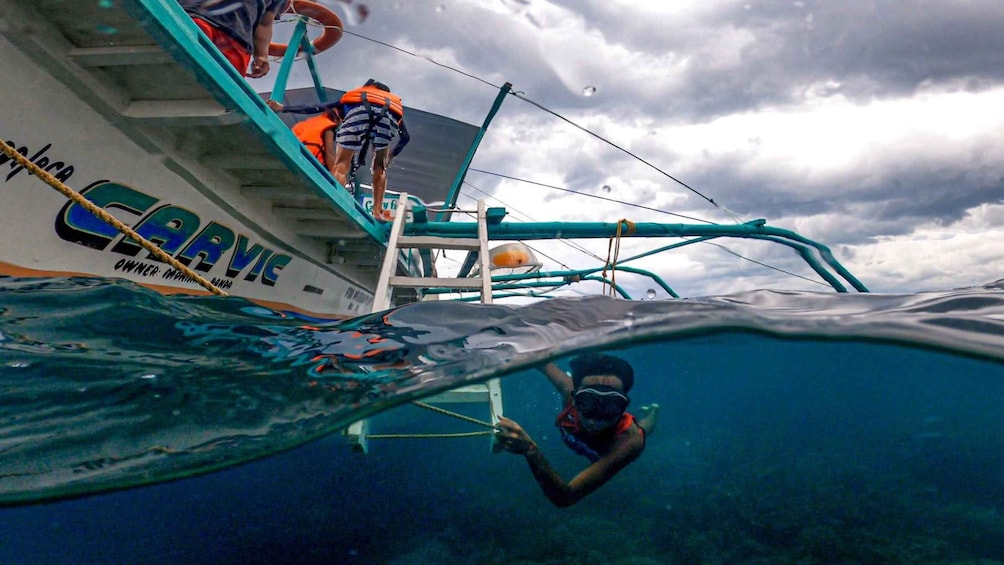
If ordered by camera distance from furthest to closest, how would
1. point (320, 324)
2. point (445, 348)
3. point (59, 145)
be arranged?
point (320, 324)
point (445, 348)
point (59, 145)

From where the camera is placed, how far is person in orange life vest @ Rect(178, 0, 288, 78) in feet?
12.4

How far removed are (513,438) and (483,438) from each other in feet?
8.65

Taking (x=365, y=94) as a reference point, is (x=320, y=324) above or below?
below

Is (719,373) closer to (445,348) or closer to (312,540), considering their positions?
(445,348)

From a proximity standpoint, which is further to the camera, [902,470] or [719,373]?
[902,470]

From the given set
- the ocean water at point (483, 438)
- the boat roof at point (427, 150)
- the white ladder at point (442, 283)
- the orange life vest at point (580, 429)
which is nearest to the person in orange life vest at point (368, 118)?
the white ladder at point (442, 283)

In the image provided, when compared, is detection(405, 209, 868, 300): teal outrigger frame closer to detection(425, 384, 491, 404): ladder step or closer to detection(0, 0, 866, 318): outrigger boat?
detection(0, 0, 866, 318): outrigger boat

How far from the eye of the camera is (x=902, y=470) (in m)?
9.88

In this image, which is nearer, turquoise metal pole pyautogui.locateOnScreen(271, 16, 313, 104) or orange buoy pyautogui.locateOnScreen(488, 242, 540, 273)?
turquoise metal pole pyautogui.locateOnScreen(271, 16, 313, 104)

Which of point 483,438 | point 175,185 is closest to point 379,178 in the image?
point 175,185

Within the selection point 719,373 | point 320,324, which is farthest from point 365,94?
point 719,373

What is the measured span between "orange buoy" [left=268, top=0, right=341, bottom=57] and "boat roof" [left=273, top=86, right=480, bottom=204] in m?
6.68

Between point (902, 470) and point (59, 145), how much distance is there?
46.6 ft

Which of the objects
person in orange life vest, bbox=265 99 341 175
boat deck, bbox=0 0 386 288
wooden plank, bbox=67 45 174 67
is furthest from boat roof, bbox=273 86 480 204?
wooden plank, bbox=67 45 174 67
